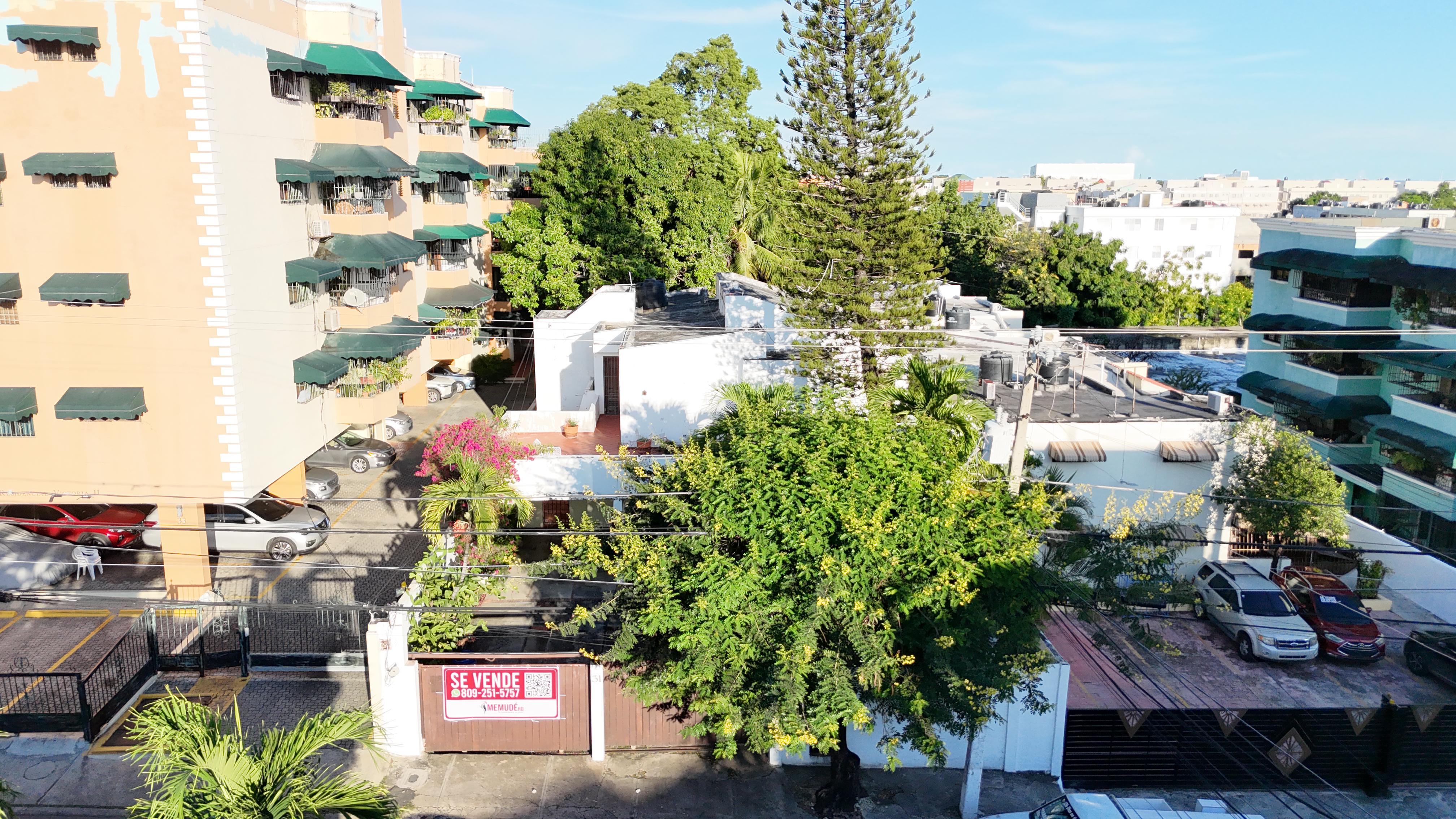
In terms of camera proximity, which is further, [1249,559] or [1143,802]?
[1249,559]

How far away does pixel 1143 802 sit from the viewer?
11.4 metres

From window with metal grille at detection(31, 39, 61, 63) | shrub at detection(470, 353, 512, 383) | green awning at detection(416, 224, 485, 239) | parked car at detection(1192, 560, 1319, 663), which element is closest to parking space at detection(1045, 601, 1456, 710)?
parked car at detection(1192, 560, 1319, 663)

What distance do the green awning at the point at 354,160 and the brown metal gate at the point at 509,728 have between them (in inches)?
479

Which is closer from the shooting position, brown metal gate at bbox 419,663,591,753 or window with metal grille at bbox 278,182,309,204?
brown metal gate at bbox 419,663,591,753

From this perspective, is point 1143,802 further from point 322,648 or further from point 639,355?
point 322,648

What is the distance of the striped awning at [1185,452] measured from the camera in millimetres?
20328

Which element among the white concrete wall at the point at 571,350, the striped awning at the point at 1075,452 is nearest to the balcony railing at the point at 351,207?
the white concrete wall at the point at 571,350

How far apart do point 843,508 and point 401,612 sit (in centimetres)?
706

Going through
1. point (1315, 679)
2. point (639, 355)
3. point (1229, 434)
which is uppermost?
point (639, 355)

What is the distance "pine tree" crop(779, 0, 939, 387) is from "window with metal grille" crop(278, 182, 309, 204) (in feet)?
35.7

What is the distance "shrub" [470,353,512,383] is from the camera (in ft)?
124

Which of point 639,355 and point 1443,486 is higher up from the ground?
point 639,355

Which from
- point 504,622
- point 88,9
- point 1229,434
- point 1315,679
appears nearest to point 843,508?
point 504,622

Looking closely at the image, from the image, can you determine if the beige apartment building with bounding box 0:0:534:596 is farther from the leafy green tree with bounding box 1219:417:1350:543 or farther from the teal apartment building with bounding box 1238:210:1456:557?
the teal apartment building with bounding box 1238:210:1456:557
